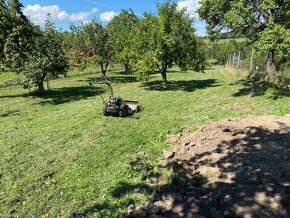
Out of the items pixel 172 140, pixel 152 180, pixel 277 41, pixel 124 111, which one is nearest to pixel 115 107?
pixel 124 111

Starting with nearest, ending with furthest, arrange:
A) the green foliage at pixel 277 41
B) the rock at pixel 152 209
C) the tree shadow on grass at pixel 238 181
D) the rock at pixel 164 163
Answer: the tree shadow on grass at pixel 238 181 < the rock at pixel 152 209 < the rock at pixel 164 163 < the green foliage at pixel 277 41

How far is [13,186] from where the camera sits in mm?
7348

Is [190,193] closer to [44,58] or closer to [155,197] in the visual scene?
[155,197]

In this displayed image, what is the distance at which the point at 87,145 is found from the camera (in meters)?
9.67

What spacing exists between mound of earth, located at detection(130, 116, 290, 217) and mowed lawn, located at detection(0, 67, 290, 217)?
84 cm

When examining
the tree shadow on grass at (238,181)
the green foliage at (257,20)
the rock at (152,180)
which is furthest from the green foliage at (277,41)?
the rock at (152,180)

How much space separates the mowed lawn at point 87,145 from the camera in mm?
6730

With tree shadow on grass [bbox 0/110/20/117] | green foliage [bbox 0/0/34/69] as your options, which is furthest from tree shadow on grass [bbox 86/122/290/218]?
green foliage [bbox 0/0/34/69]

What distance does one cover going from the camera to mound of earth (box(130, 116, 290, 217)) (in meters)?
5.60

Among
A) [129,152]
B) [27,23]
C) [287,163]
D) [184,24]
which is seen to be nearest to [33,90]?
[27,23]

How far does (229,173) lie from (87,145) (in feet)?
14.9

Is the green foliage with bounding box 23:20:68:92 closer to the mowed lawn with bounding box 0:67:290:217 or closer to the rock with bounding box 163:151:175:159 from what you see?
the mowed lawn with bounding box 0:67:290:217

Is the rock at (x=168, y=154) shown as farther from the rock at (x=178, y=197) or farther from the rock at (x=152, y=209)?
the rock at (x=152, y=209)

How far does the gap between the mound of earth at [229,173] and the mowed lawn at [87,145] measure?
2.75 feet
